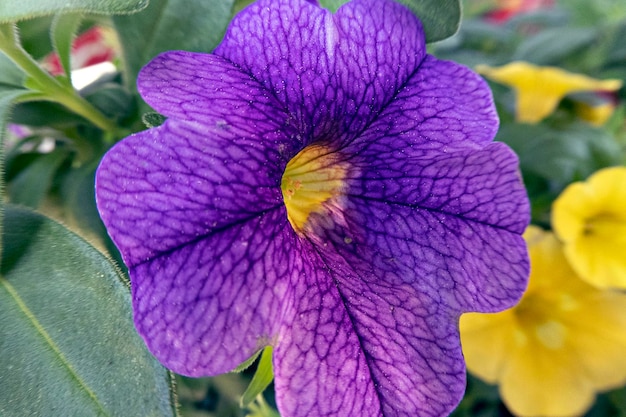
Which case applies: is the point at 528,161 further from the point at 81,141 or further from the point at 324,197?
the point at 81,141

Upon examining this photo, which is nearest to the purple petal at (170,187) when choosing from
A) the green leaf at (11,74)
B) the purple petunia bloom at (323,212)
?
the purple petunia bloom at (323,212)

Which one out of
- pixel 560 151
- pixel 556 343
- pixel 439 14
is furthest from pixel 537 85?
pixel 439 14

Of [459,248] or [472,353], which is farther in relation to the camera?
[472,353]

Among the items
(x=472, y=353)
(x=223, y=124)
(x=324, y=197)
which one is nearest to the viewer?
(x=223, y=124)

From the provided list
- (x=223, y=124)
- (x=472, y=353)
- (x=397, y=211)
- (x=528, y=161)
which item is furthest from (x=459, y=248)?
(x=528, y=161)

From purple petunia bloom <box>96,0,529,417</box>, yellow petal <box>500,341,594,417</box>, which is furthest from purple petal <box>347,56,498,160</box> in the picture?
yellow petal <box>500,341,594,417</box>

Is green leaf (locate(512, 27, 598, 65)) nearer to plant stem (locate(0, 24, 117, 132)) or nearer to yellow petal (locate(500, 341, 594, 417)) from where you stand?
yellow petal (locate(500, 341, 594, 417))
